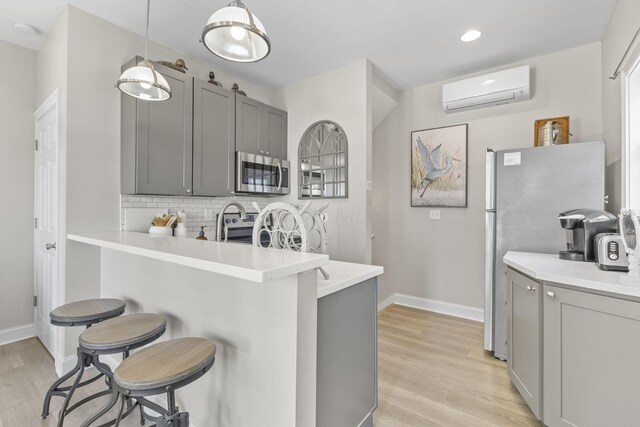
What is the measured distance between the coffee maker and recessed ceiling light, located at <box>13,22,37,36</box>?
4.33 meters

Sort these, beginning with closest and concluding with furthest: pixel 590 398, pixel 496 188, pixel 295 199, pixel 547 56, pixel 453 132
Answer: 1. pixel 590 398
2. pixel 496 188
3. pixel 547 56
4. pixel 453 132
5. pixel 295 199

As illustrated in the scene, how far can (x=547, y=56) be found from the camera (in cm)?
292

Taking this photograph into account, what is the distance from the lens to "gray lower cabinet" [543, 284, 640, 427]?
129 cm

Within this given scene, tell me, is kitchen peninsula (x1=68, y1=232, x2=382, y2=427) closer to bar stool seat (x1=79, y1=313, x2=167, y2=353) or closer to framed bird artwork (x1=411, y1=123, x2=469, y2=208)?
bar stool seat (x1=79, y1=313, x2=167, y2=353)

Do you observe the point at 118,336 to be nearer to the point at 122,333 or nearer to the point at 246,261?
the point at 122,333

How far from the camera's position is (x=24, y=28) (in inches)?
96.2

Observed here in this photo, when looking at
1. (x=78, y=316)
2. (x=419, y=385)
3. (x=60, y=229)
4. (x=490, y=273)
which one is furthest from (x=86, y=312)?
(x=490, y=273)

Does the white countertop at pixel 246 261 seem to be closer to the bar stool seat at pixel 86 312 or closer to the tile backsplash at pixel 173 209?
the bar stool seat at pixel 86 312

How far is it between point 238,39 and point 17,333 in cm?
336

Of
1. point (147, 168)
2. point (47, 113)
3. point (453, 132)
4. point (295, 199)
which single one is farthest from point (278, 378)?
point (453, 132)

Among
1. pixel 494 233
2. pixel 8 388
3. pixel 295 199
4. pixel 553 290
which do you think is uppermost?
pixel 295 199

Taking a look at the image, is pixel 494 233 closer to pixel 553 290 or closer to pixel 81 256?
pixel 553 290

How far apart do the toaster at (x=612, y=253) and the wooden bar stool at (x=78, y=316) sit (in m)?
2.85

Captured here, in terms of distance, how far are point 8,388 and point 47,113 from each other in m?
2.12
